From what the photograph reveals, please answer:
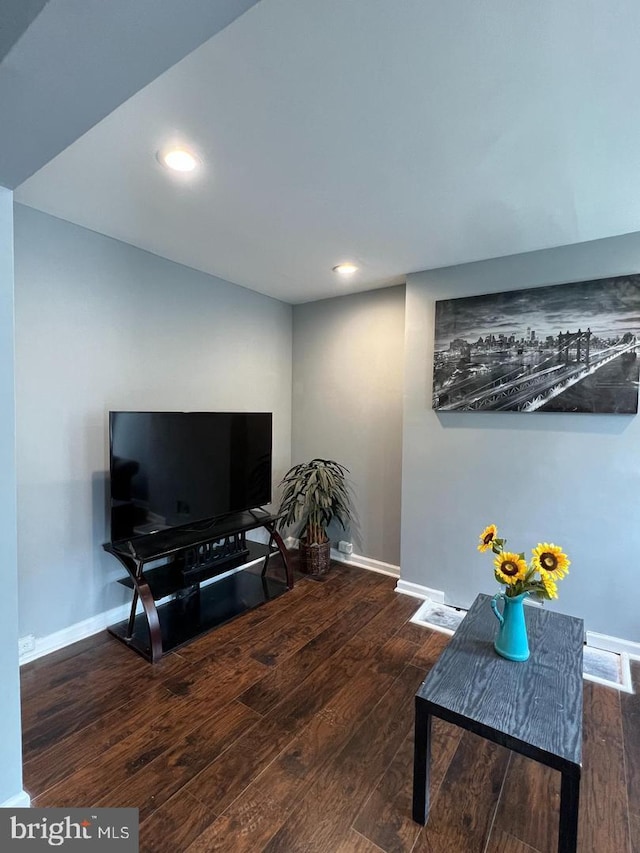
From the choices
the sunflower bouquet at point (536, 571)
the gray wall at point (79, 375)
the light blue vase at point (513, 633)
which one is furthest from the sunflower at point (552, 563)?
the gray wall at point (79, 375)

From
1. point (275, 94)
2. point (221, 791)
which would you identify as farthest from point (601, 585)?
point (275, 94)

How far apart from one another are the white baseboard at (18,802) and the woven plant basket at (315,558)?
2.21m

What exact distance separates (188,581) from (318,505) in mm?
1198

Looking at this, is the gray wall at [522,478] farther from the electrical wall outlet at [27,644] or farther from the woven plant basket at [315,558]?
the electrical wall outlet at [27,644]

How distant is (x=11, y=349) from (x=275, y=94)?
46.8 inches

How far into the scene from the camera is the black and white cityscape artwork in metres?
2.26

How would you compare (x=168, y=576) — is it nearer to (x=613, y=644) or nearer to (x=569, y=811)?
(x=569, y=811)

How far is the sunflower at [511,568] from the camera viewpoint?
1496mm

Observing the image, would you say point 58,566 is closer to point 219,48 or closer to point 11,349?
point 11,349

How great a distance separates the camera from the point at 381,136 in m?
1.45

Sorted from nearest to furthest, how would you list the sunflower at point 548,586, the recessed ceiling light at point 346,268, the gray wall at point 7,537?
the gray wall at point 7,537, the sunflower at point 548,586, the recessed ceiling light at point 346,268

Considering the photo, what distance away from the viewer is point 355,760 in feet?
5.19

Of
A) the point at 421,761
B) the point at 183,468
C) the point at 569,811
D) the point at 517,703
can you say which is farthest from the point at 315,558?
the point at 569,811

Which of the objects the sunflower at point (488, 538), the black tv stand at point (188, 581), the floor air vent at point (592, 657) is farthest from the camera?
the black tv stand at point (188, 581)
